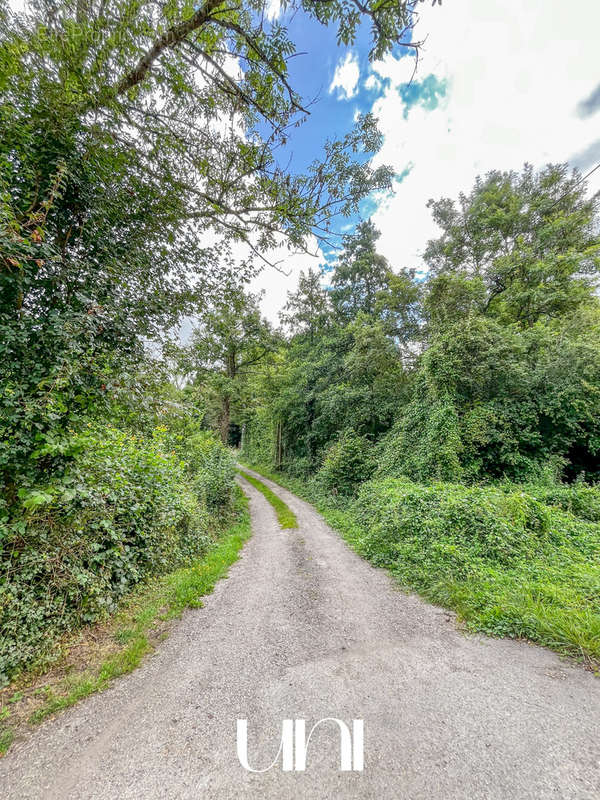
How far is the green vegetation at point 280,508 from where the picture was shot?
8.88 metres

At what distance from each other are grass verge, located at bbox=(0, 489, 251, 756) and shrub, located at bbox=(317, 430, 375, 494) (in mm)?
7371

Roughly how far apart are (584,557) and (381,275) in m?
15.0

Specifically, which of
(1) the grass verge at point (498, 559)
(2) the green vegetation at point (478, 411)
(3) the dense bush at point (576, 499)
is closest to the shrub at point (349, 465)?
(2) the green vegetation at point (478, 411)

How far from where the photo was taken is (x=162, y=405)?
11.7 ft

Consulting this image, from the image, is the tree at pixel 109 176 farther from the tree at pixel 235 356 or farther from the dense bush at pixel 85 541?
the tree at pixel 235 356

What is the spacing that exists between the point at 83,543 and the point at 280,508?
27.1 ft

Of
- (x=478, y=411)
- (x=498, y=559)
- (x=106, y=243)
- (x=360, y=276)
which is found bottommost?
(x=498, y=559)

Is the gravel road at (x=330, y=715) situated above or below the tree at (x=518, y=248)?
below

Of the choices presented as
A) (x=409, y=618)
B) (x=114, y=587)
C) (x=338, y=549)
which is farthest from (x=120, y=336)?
(x=338, y=549)

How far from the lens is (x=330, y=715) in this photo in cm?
218

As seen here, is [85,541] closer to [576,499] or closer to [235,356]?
[576,499]

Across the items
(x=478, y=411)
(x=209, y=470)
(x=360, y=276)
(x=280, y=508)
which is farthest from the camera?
(x=360, y=276)

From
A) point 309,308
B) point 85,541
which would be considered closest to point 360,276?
point 309,308

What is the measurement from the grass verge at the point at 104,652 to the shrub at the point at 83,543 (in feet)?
0.62
